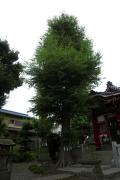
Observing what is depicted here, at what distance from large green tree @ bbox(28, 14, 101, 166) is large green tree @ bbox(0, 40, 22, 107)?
6.78ft

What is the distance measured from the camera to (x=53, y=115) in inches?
747

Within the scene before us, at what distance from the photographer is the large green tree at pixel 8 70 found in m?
20.2

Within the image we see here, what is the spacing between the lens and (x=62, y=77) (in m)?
18.0

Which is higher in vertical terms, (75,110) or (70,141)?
(75,110)

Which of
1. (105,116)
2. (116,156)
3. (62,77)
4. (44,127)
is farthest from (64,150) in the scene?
(105,116)

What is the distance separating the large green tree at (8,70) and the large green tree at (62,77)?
2.07 m

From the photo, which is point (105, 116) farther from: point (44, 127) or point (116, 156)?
point (116, 156)

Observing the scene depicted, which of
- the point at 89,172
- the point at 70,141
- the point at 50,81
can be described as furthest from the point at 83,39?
the point at 89,172

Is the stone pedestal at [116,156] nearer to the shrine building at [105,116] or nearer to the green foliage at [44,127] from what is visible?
the shrine building at [105,116]

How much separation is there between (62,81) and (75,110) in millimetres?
2143

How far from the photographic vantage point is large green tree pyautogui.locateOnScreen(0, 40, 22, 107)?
20.2 metres

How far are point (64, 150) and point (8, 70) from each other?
307 inches

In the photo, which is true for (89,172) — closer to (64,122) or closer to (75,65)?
(64,122)

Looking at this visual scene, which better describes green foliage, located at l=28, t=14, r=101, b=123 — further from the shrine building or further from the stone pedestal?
the stone pedestal
